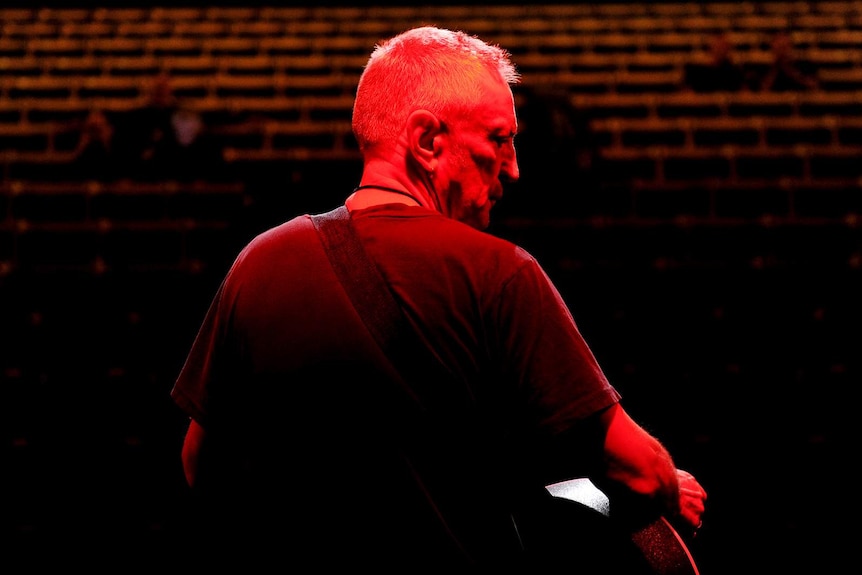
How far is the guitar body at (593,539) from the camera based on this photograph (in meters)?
0.70

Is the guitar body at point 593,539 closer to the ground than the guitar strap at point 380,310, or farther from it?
closer to the ground

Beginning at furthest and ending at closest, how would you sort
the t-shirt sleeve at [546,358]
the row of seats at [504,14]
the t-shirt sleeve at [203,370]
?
the row of seats at [504,14] → the t-shirt sleeve at [203,370] → the t-shirt sleeve at [546,358]

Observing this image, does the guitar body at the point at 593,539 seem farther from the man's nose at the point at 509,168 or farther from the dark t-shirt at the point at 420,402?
the man's nose at the point at 509,168

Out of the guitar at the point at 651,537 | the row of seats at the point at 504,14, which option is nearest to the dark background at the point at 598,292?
the guitar at the point at 651,537

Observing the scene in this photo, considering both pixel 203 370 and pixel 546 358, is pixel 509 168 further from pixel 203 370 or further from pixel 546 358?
pixel 203 370

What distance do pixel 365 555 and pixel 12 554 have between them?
6.07ft

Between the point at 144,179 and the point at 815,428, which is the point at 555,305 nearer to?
the point at 815,428

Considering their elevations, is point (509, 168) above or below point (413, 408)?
above

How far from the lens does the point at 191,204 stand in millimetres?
3232

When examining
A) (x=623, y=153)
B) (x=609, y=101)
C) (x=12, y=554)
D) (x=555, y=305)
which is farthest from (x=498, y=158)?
(x=609, y=101)

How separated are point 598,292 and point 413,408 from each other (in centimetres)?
211

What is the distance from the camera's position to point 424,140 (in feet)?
2.39

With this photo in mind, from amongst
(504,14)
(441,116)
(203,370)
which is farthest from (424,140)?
(504,14)

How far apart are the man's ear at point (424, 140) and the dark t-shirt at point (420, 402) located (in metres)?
0.09
